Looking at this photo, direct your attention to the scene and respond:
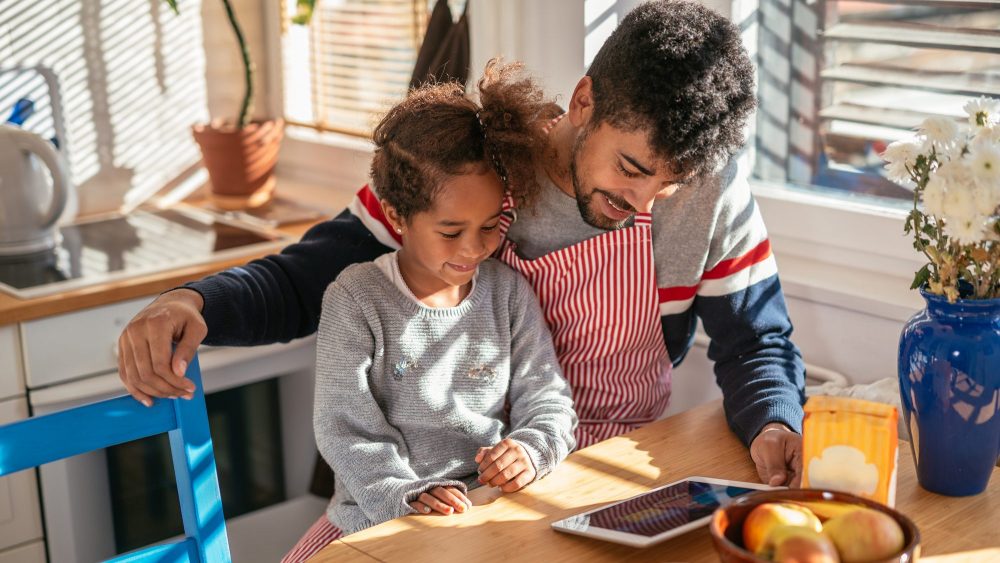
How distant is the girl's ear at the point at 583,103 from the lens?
132 cm

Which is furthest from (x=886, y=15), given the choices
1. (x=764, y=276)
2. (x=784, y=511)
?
(x=784, y=511)

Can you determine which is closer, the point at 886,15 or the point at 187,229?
the point at 886,15

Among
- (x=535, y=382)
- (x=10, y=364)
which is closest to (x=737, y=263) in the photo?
(x=535, y=382)

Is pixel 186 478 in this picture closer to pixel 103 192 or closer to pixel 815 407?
pixel 815 407

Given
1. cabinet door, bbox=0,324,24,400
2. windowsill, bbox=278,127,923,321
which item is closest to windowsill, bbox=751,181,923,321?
windowsill, bbox=278,127,923,321

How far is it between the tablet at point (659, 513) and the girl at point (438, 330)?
0.16 meters

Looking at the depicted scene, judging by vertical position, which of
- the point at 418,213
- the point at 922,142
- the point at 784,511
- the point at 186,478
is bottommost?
the point at 186,478

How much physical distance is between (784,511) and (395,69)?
1.73 meters

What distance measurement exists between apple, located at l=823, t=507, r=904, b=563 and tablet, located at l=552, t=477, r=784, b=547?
21 centimetres

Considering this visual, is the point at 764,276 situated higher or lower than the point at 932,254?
lower

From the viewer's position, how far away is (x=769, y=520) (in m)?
0.86

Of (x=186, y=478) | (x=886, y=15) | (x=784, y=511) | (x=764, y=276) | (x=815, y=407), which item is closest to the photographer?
(x=784, y=511)

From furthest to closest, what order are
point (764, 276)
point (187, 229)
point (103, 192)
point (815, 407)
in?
point (103, 192)
point (187, 229)
point (764, 276)
point (815, 407)

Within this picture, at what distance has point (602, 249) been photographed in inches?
58.0
